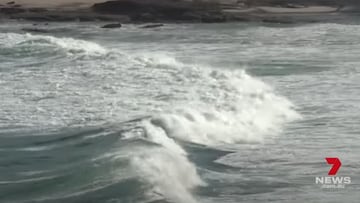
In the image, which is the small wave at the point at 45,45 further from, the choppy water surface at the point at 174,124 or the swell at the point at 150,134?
the swell at the point at 150,134

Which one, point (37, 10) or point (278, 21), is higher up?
point (37, 10)

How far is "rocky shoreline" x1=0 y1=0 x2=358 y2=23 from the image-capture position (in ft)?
94.3

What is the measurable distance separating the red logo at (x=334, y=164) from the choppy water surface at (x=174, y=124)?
0.08m

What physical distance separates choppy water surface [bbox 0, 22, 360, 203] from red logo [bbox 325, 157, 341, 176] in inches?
3.3

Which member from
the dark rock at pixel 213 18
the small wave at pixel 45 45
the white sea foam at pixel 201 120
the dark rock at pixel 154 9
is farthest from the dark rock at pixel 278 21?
the white sea foam at pixel 201 120

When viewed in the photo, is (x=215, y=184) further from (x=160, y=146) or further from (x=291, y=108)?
(x=291, y=108)

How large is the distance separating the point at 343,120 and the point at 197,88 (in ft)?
9.53

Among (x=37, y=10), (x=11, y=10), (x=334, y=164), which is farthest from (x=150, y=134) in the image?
(x=11, y=10)

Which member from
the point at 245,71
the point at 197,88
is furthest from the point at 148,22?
the point at 197,88

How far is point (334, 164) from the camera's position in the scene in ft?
29.9

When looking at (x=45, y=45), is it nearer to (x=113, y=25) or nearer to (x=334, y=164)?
(x=113, y=25)

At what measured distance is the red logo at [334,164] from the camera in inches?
348

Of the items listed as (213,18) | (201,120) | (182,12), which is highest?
(182,12)

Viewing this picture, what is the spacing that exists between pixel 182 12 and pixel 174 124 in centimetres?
1898
